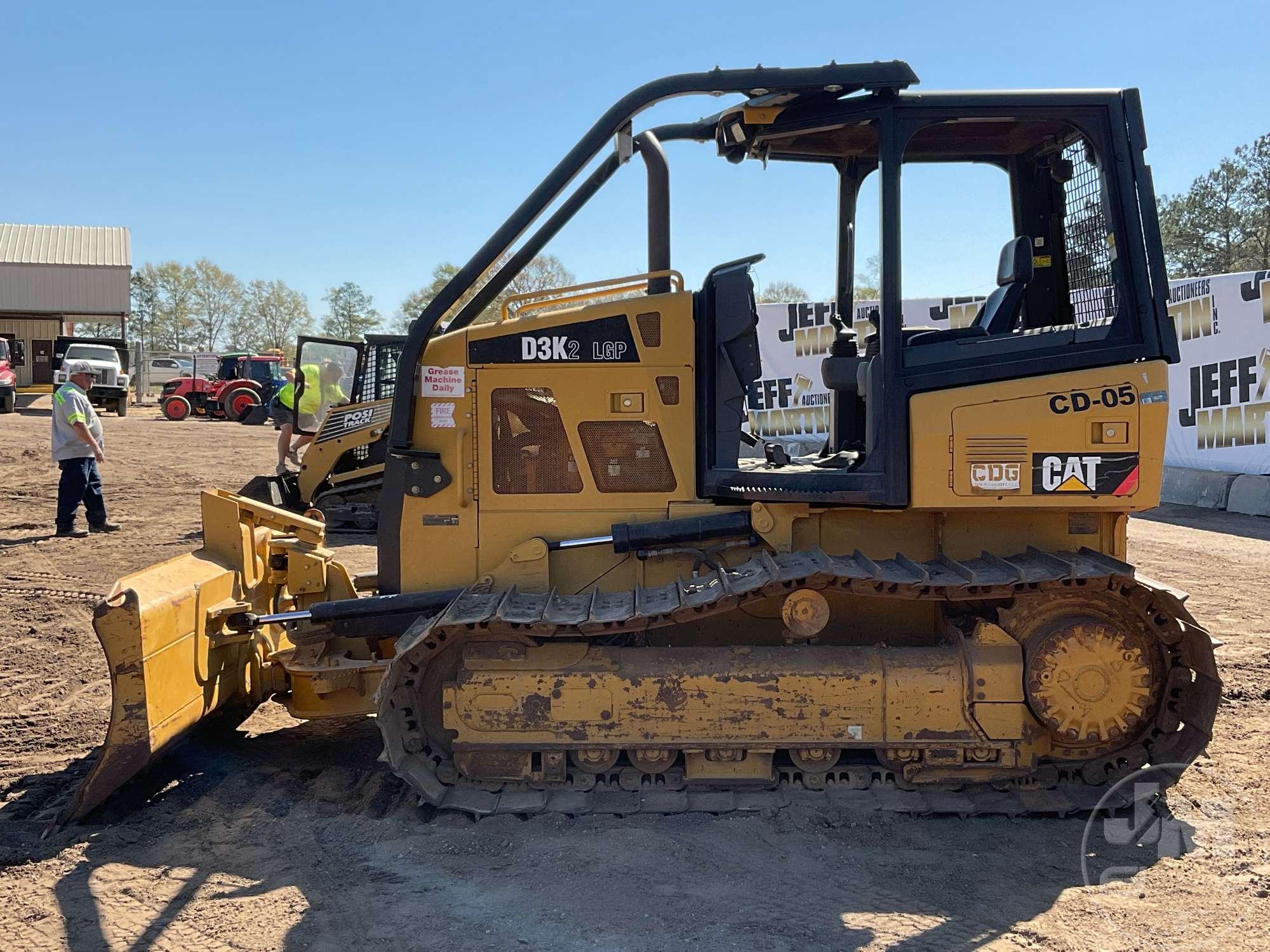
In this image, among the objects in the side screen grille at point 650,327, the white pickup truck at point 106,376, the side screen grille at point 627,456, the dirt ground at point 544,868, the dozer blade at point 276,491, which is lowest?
the dirt ground at point 544,868

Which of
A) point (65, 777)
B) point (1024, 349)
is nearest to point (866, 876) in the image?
point (1024, 349)

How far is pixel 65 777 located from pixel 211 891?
1.56m

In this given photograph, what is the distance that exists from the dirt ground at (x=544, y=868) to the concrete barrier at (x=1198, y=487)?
9485 millimetres

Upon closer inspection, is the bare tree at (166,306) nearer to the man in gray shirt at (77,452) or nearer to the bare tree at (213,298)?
the bare tree at (213,298)

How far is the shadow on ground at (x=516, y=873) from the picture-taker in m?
3.39

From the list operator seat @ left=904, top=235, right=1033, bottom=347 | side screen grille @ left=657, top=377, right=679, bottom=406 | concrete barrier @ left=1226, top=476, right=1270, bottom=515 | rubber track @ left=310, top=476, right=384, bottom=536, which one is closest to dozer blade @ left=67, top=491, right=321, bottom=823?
side screen grille @ left=657, top=377, right=679, bottom=406

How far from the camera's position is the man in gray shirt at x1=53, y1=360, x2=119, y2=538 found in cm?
1066

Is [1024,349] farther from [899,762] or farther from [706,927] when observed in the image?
[706,927]

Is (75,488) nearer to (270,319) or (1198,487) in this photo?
(1198,487)

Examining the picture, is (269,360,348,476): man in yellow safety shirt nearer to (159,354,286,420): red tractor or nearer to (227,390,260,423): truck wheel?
(159,354,286,420): red tractor

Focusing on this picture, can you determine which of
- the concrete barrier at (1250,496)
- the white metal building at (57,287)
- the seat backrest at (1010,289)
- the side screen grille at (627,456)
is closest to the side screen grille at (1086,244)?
the seat backrest at (1010,289)

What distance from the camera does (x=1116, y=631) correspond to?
425 centimetres

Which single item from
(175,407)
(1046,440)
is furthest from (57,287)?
(1046,440)

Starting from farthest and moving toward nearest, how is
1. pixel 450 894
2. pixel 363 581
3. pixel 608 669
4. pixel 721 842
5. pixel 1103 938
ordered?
pixel 363 581
pixel 608 669
pixel 721 842
pixel 450 894
pixel 1103 938
